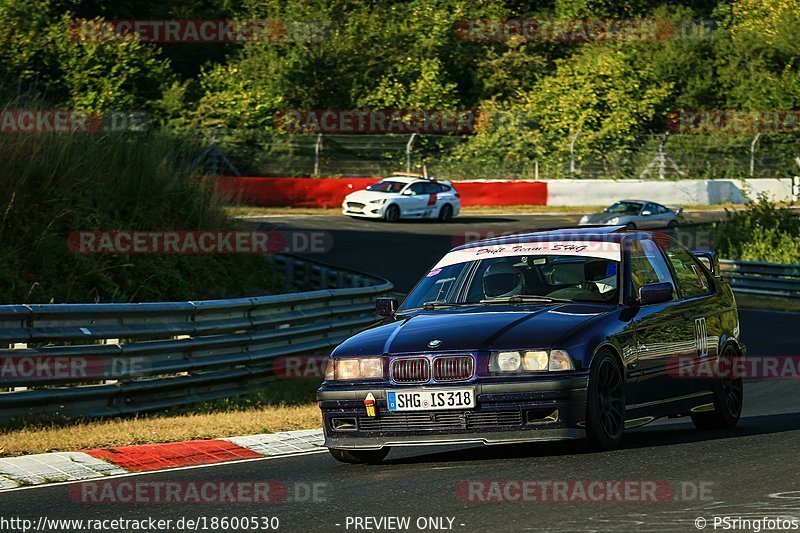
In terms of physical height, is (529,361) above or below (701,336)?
above

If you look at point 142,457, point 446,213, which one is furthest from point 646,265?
point 446,213

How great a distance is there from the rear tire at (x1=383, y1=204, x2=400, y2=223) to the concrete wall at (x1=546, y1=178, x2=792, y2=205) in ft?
27.2

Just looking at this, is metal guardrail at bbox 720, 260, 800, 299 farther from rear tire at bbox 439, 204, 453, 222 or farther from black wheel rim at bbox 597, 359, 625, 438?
black wheel rim at bbox 597, 359, 625, 438

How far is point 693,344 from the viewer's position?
9.60 meters

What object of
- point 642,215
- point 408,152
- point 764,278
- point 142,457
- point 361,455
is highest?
point 408,152

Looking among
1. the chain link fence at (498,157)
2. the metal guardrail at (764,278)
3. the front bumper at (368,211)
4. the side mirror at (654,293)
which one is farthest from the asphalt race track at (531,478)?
the chain link fence at (498,157)

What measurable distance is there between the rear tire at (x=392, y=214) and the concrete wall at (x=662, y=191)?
828 centimetres

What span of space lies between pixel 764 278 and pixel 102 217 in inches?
653

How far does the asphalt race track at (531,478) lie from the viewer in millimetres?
6273

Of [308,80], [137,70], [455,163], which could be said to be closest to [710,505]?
[455,163]

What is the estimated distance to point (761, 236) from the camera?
33062 mm

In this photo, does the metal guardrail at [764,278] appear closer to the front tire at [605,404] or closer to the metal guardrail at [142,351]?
the metal guardrail at [142,351]

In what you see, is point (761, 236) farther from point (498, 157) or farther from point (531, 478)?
point (531, 478)

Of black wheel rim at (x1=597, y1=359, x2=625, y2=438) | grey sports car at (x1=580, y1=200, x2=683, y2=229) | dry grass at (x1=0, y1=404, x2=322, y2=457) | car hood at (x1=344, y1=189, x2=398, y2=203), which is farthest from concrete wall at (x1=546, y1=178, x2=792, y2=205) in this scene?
black wheel rim at (x1=597, y1=359, x2=625, y2=438)
